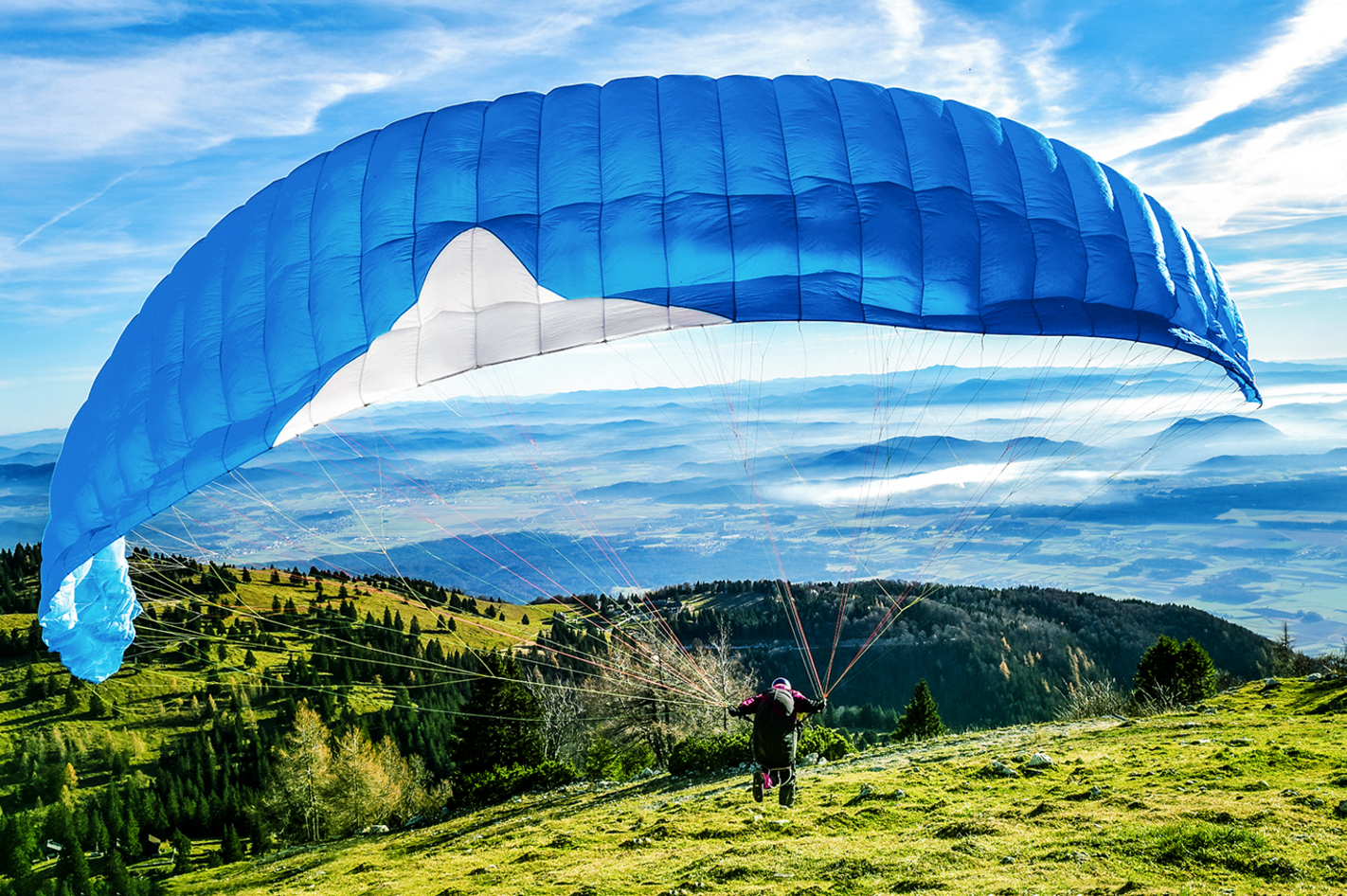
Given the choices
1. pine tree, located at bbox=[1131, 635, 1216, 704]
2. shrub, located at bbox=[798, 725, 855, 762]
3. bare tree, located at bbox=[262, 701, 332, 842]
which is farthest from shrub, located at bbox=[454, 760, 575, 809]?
pine tree, located at bbox=[1131, 635, 1216, 704]

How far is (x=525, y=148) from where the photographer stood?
29.5 ft

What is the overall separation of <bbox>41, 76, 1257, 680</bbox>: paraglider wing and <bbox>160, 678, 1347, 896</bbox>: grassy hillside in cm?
674

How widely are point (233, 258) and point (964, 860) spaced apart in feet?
41.8

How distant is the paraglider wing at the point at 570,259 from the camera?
8.67m

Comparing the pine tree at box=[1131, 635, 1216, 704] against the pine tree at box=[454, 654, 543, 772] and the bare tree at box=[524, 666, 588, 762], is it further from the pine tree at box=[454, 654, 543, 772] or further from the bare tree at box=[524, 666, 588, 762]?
the bare tree at box=[524, 666, 588, 762]

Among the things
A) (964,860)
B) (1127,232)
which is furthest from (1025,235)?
(964,860)

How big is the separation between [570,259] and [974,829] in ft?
37.0

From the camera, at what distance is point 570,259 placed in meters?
8.74

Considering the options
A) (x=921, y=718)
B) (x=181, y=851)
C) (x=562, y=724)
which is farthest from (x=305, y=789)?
(x=921, y=718)

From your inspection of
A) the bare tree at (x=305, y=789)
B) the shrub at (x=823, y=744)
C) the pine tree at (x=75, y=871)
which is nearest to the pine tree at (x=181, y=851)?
the pine tree at (x=75, y=871)

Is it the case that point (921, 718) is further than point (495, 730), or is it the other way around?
point (921, 718)

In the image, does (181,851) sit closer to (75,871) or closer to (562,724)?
(75,871)

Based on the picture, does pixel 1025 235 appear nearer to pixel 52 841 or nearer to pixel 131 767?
pixel 52 841

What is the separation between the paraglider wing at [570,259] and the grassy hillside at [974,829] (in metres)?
6.74
